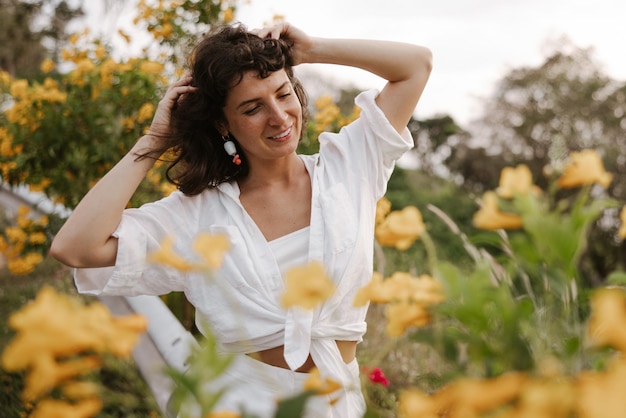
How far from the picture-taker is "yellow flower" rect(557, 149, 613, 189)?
62cm

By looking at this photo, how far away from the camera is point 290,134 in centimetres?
195

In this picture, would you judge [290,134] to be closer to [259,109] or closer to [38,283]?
[259,109]

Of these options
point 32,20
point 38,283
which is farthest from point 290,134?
point 32,20

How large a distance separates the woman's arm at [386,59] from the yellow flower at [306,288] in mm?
1508

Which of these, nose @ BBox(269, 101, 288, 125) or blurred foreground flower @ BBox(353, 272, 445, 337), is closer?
blurred foreground flower @ BBox(353, 272, 445, 337)

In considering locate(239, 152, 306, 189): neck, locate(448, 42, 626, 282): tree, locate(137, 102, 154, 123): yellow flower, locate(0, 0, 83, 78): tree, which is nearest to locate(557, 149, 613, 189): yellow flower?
locate(239, 152, 306, 189): neck

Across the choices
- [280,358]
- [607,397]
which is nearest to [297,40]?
[280,358]

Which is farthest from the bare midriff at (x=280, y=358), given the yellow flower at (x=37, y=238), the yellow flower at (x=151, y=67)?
the yellow flower at (x=37, y=238)

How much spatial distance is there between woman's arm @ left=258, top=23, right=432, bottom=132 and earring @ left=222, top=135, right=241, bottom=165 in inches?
14.0

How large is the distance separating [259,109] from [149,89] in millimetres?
1820

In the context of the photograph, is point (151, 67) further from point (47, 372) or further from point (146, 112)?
point (47, 372)

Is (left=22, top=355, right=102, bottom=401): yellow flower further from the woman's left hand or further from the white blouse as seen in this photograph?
the woman's left hand

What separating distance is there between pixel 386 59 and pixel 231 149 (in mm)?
586

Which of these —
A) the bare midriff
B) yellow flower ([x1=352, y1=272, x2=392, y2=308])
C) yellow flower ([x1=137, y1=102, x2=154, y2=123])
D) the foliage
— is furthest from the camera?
yellow flower ([x1=137, y1=102, x2=154, y2=123])
